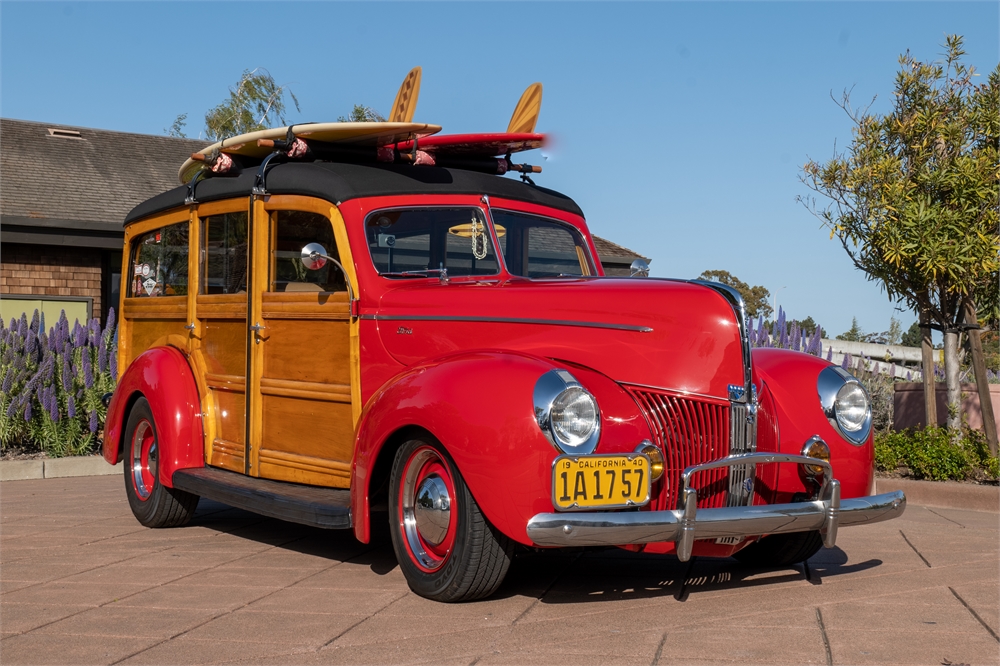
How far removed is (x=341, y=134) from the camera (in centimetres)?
539

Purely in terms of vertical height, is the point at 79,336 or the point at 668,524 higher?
the point at 79,336

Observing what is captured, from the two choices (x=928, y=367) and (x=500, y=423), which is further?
(x=928, y=367)

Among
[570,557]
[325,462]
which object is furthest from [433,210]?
[570,557]

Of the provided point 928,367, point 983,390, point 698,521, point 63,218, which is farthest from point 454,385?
point 63,218

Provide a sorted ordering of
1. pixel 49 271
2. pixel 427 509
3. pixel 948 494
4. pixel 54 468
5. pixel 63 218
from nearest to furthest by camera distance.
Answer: pixel 427 509 → pixel 948 494 → pixel 54 468 → pixel 63 218 → pixel 49 271

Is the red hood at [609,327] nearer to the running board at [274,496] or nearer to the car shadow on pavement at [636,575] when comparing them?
the running board at [274,496]

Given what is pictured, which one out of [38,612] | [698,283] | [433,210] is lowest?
[38,612]

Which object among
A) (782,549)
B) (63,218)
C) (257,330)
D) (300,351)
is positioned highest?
(63,218)

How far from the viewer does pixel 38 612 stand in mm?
4227

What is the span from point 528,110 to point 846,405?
277cm

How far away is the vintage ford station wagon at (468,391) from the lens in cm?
386

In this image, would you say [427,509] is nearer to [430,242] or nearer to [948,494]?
[430,242]

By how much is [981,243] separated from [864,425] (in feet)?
12.8

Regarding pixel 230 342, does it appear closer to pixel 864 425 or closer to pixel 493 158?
pixel 493 158
